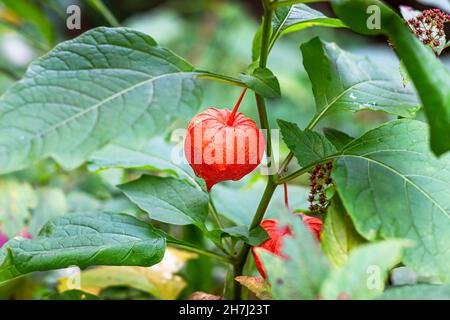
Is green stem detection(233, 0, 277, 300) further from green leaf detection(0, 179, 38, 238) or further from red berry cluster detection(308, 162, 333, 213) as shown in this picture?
green leaf detection(0, 179, 38, 238)

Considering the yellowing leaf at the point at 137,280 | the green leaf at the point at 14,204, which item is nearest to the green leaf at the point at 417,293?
the yellowing leaf at the point at 137,280

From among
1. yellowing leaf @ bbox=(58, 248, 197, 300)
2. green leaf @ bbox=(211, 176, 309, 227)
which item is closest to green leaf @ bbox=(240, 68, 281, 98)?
green leaf @ bbox=(211, 176, 309, 227)

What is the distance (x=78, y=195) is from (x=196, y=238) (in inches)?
10.2

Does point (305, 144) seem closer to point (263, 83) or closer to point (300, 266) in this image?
point (263, 83)

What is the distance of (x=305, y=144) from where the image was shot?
0.58 meters

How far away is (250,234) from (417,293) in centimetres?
21

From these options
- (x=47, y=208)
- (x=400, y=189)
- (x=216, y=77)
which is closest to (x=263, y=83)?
(x=216, y=77)

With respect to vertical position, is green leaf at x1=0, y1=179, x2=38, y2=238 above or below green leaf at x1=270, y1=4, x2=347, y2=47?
below

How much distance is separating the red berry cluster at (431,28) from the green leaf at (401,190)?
0.08 m

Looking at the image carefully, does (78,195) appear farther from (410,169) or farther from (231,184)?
(410,169)

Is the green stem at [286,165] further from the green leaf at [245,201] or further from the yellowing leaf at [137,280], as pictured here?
the yellowing leaf at [137,280]

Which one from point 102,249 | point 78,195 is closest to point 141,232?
point 102,249

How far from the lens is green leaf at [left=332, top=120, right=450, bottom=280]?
1.60 feet

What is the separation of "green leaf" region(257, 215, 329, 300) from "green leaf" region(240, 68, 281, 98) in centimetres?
16
